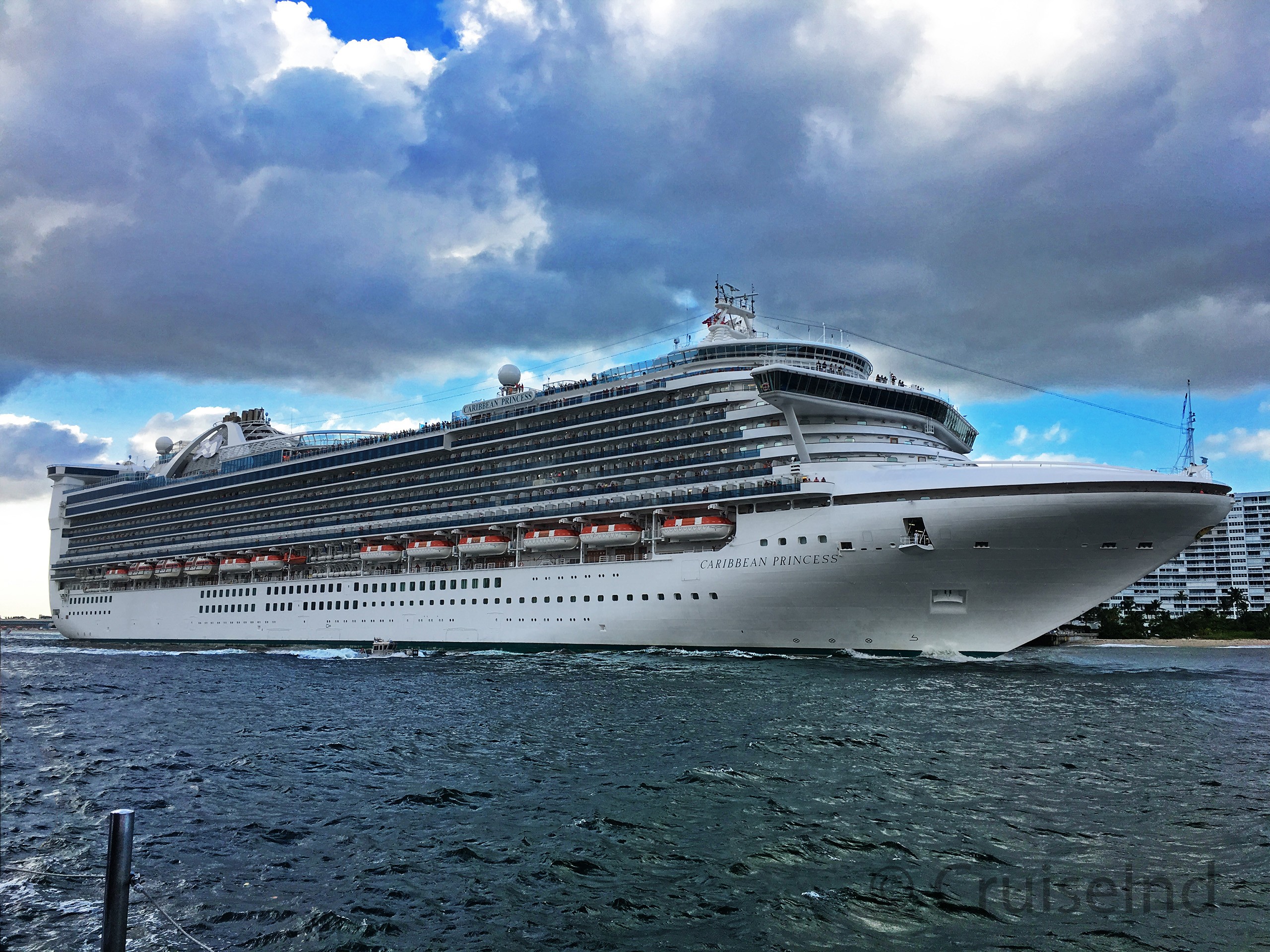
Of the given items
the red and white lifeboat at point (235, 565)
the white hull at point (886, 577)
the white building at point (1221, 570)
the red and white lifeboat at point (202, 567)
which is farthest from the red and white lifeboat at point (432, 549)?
the white building at point (1221, 570)

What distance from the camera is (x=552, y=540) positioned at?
44.0 metres

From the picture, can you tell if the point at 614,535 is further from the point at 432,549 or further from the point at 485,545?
the point at 432,549

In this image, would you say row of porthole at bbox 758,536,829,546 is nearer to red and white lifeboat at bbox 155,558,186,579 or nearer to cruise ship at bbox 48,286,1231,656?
cruise ship at bbox 48,286,1231,656

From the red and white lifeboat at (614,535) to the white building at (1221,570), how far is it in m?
139

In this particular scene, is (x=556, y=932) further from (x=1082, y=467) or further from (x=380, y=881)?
(x=1082, y=467)

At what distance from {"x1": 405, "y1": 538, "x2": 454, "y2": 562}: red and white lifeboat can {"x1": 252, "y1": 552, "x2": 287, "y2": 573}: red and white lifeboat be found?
16.8 m

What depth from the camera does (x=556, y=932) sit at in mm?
8984

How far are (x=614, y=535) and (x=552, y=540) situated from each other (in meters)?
4.63

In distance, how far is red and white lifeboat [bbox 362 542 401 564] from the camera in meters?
53.2

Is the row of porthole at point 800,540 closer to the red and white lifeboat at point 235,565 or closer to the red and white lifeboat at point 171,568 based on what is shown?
the red and white lifeboat at point 235,565

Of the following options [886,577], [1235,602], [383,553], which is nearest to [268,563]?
[383,553]

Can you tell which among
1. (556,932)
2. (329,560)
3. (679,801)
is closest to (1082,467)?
(679,801)

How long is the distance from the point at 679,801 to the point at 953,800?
4784mm

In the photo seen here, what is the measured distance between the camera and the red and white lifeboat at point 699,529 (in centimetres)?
3797
